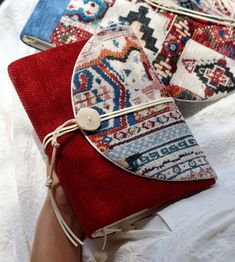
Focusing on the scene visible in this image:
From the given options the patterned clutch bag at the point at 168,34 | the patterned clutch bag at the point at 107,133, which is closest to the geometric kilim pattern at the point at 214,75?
the patterned clutch bag at the point at 168,34

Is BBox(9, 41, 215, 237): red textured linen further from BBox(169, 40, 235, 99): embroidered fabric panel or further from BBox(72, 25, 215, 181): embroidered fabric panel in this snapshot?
BBox(169, 40, 235, 99): embroidered fabric panel

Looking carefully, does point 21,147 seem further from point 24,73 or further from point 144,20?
point 144,20

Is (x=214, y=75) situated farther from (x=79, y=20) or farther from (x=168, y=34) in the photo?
(x=79, y=20)

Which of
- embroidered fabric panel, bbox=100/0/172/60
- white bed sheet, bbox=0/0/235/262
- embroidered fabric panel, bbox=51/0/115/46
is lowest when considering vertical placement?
white bed sheet, bbox=0/0/235/262

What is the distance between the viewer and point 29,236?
735 mm

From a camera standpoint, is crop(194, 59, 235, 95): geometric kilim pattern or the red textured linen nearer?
the red textured linen

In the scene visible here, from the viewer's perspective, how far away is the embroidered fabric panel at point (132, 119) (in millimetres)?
641

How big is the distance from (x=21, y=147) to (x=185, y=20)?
37 centimetres

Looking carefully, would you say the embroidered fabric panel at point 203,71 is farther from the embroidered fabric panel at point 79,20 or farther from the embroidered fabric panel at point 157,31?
the embroidered fabric panel at point 79,20

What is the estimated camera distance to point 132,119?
Answer: 66 centimetres

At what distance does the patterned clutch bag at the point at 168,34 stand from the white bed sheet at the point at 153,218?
5 centimetres

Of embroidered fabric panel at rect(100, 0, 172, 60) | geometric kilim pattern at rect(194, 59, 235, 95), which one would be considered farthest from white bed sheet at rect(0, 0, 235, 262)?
embroidered fabric panel at rect(100, 0, 172, 60)

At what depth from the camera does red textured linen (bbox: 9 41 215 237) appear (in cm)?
62

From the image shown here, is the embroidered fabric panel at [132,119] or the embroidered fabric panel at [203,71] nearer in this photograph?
the embroidered fabric panel at [132,119]
